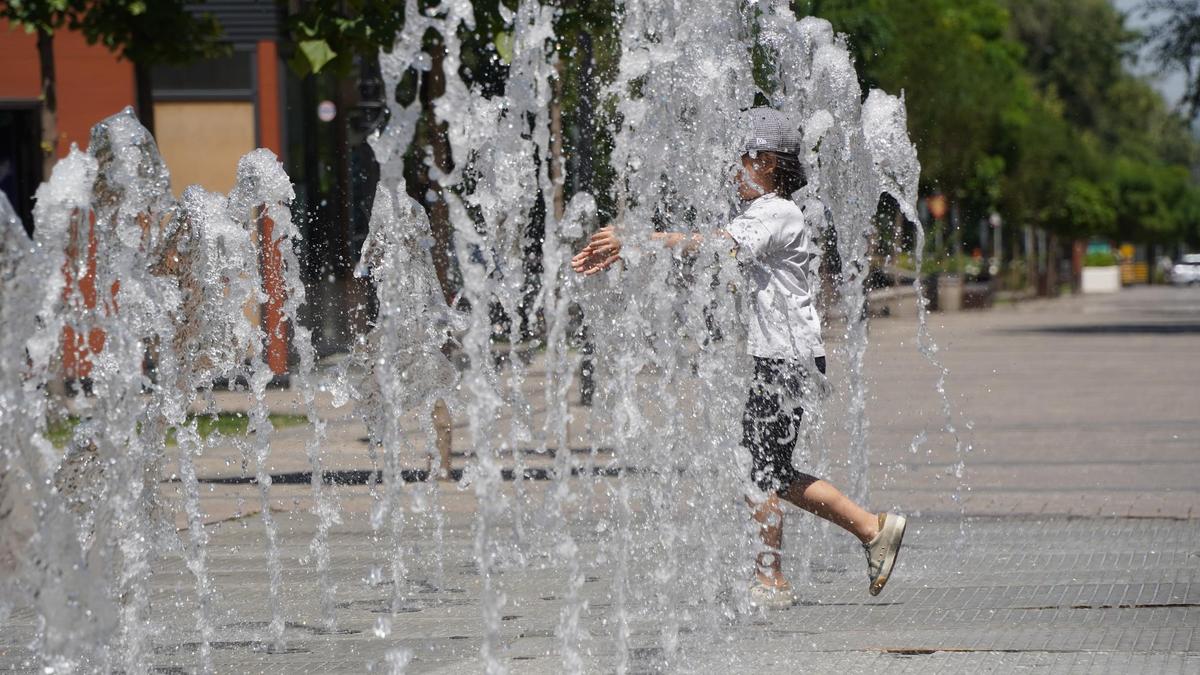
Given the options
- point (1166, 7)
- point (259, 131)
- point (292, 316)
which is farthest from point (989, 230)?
point (292, 316)

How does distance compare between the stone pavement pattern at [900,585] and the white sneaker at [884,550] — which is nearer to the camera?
the stone pavement pattern at [900,585]

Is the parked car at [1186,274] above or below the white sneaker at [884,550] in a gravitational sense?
below

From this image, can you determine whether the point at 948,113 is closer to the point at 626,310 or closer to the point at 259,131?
the point at 259,131

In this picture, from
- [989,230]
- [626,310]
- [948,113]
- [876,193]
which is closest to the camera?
[626,310]

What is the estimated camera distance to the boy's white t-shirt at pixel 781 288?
5.95 meters

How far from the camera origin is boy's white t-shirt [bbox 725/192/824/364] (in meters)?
5.95

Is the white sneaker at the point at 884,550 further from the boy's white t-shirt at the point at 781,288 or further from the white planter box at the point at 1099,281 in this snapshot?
the white planter box at the point at 1099,281

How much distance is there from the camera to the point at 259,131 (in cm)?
2150

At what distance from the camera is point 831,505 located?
6.00m

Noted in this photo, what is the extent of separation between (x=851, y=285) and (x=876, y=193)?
17.0 inches

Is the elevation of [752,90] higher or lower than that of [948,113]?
lower

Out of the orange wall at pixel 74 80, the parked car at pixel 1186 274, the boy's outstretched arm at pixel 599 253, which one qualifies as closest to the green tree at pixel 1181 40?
the orange wall at pixel 74 80

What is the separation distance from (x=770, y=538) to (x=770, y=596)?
18cm

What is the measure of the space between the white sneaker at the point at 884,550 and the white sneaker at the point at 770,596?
27 cm
